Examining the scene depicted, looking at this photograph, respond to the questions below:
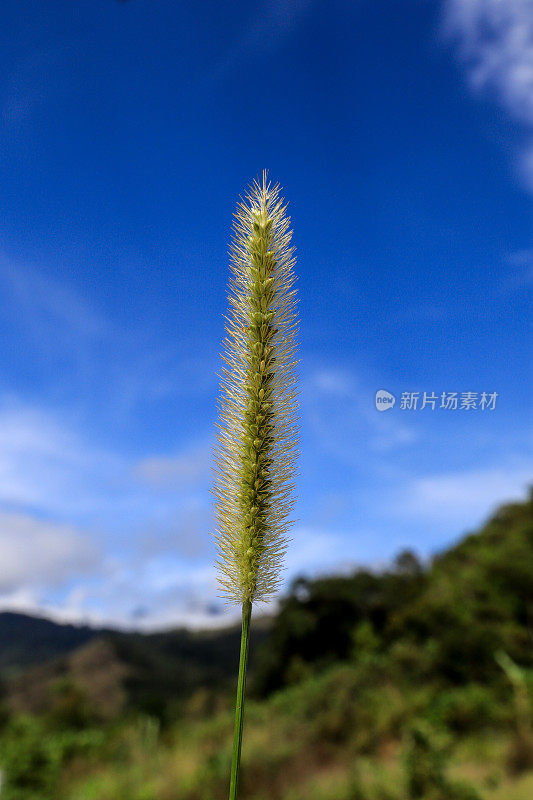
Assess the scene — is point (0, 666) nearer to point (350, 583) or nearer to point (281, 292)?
point (350, 583)

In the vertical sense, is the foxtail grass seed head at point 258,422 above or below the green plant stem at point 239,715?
above

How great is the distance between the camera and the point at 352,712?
11.5 m

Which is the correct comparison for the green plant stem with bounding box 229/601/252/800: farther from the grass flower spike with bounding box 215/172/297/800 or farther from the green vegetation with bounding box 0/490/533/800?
the green vegetation with bounding box 0/490/533/800

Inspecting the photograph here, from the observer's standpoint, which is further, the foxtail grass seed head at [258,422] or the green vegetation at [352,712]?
the green vegetation at [352,712]

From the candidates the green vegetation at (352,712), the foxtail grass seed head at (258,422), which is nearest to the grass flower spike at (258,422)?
the foxtail grass seed head at (258,422)

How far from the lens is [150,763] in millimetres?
8648

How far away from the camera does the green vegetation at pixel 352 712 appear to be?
24.7ft

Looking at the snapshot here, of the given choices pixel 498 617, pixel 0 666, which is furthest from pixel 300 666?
pixel 0 666

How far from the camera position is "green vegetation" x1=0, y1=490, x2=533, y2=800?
7531mm

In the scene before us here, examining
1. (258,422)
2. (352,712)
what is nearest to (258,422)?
(258,422)

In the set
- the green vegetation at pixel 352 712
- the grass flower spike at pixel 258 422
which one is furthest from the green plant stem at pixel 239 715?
the green vegetation at pixel 352 712

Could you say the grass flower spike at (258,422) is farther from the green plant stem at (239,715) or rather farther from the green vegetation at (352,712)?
the green vegetation at (352,712)

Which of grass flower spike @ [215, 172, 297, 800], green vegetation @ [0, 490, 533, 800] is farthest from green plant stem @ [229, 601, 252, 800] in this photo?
green vegetation @ [0, 490, 533, 800]

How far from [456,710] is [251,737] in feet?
12.2
